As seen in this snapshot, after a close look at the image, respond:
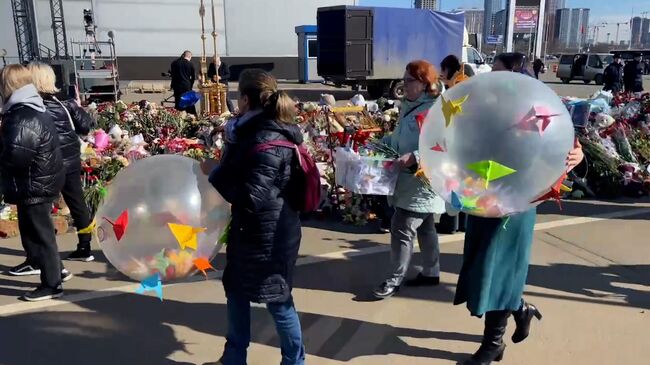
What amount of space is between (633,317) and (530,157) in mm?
1954

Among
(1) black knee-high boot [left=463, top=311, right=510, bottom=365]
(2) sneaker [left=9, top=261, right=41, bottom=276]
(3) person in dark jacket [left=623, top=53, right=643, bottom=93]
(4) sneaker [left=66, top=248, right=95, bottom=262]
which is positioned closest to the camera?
(1) black knee-high boot [left=463, top=311, right=510, bottom=365]

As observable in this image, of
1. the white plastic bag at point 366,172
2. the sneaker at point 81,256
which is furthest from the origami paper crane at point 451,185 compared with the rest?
the sneaker at point 81,256

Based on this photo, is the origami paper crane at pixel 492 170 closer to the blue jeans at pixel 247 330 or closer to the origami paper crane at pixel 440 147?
the origami paper crane at pixel 440 147

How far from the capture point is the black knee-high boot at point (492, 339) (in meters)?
3.04

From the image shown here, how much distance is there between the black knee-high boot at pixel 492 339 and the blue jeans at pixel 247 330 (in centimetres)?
97

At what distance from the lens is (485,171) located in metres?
2.50

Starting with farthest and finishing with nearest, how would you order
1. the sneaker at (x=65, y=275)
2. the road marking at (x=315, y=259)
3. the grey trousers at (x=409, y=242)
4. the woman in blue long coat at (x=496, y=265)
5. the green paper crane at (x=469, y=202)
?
1. the sneaker at (x=65, y=275)
2. the road marking at (x=315, y=259)
3. the grey trousers at (x=409, y=242)
4. the woman in blue long coat at (x=496, y=265)
5. the green paper crane at (x=469, y=202)

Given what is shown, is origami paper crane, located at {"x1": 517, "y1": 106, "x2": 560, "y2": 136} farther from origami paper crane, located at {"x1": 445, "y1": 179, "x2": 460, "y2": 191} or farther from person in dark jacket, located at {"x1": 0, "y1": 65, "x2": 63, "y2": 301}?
person in dark jacket, located at {"x1": 0, "y1": 65, "x2": 63, "y2": 301}

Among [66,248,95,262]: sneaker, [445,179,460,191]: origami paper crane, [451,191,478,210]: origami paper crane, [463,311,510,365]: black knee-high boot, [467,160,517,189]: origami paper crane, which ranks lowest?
[66,248,95,262]: sneaker

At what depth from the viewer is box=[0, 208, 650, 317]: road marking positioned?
12.8 feet

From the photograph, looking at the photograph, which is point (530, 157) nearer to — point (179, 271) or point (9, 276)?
point (179, 271)

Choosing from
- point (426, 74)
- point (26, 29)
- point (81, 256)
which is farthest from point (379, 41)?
point (426, 74)

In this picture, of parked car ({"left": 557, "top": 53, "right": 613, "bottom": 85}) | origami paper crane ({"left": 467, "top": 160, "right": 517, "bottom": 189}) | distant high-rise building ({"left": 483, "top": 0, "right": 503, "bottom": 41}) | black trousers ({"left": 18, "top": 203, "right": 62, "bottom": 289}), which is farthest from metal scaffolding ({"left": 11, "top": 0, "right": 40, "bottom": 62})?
distant high-rise building ({"left": 483, "top": 0, "right": 503, "bottom": 41})

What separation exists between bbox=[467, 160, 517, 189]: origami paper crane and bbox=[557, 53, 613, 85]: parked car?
100 ft
